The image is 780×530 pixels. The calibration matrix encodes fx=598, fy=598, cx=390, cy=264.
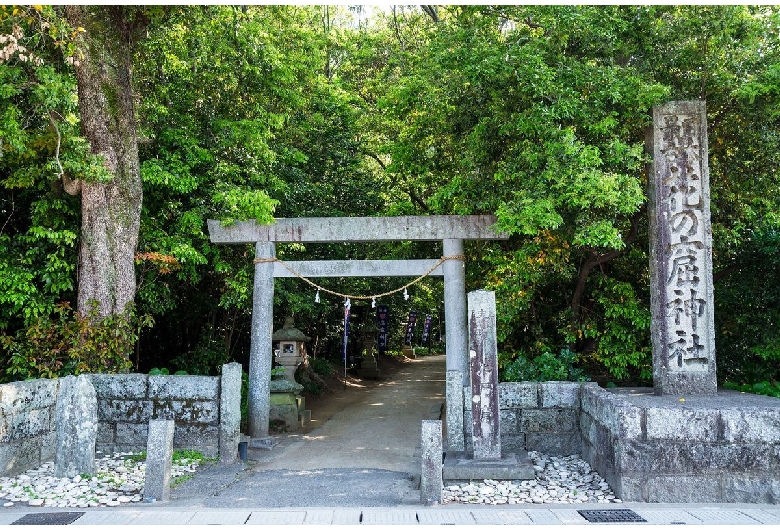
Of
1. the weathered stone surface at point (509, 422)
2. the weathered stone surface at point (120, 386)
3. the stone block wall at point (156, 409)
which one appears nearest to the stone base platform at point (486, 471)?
the weathered stone surface at point (509, 422)

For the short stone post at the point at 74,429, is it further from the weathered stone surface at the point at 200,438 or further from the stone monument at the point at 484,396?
the stone monument at the point at 484,396

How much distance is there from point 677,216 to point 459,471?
15.1 ft

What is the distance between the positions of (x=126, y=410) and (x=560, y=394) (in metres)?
6.52

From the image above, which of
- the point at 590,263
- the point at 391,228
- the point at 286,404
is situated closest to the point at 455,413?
the point at 391,228

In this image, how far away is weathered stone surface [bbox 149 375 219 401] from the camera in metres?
8.93

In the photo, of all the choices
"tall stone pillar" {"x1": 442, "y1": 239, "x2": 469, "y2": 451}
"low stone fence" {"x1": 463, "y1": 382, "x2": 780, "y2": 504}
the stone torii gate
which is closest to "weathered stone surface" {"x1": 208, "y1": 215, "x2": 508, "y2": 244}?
the stone torii gate

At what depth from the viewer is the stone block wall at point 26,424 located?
7.49m

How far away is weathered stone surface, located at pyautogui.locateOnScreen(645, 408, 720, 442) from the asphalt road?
2.76m

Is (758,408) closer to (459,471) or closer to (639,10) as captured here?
(459,471)

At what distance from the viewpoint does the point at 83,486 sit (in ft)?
23.2

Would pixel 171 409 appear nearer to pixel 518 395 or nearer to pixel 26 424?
pixel 26 424

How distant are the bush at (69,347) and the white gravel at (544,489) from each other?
5.87m

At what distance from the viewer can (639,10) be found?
32.4ft

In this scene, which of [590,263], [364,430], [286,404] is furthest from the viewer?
[286,404]
